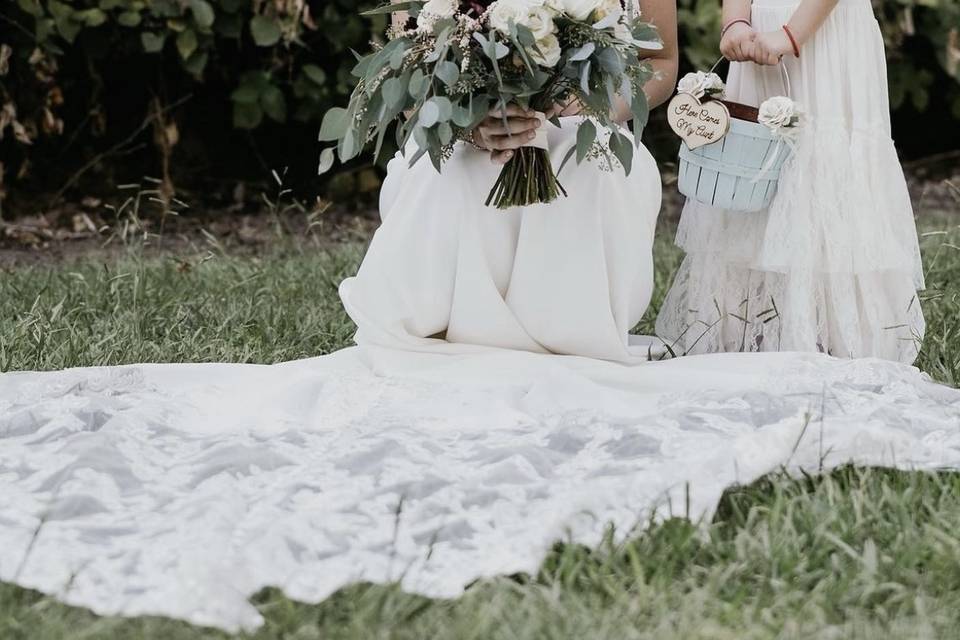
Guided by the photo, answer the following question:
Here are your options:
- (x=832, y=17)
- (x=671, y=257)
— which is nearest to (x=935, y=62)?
(x=671, y=257)

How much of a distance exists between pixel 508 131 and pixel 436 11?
28cm

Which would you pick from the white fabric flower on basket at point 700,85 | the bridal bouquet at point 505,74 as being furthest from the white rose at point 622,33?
the white fabric flower on basket at point 700,85

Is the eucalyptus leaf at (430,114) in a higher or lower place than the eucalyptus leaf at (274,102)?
higher

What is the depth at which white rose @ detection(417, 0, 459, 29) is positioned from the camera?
2.84m

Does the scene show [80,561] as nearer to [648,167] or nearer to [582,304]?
[582,304]

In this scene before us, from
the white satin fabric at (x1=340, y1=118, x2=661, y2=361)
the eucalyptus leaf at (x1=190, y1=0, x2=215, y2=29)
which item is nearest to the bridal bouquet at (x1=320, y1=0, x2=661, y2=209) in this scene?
the white satin fabric at (x1=340, y1=118, x2=661, y2=361)

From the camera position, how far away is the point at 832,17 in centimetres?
320

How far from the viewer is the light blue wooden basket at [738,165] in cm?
309

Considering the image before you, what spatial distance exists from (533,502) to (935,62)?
Answer: 4899 mm

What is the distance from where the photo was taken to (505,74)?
2867 mm

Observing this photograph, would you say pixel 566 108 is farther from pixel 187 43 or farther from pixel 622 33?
pixel 187 43

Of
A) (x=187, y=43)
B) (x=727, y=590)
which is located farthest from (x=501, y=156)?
(x=187, y=43)

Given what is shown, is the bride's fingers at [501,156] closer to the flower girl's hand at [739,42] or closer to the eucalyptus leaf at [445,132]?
the eucalyptus leaf at [445,132]

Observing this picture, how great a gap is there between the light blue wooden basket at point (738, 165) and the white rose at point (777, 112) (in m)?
0.02
